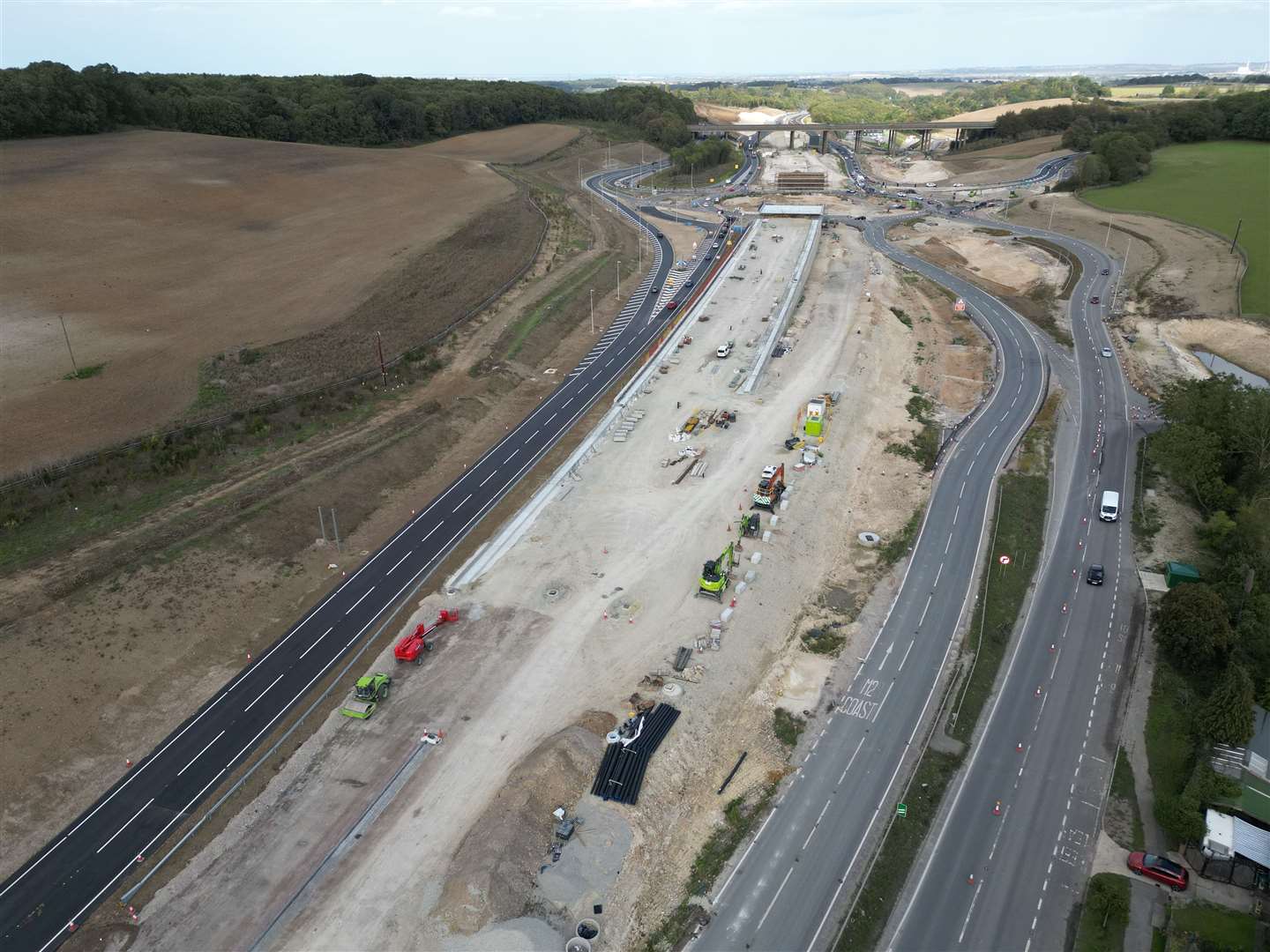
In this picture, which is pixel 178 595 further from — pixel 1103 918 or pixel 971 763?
pixel 1103 918

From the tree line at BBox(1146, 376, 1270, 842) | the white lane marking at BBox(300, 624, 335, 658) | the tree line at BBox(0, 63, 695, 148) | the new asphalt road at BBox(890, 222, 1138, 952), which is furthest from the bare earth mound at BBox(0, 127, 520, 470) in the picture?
the tree line at BBox(1146, 376, 1270, 842)

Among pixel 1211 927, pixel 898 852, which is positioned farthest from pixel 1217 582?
pixel 898 852

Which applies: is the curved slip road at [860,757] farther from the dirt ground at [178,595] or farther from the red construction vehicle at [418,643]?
the dirt ground at [178,595]

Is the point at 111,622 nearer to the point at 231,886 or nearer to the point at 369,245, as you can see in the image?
the point at 231,886

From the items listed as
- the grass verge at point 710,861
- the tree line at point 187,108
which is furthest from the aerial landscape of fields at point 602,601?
the tree line at point 187,108

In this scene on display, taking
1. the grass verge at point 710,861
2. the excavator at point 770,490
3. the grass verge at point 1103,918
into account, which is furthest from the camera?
the excavator at point 770,490

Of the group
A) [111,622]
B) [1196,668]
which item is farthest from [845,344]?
[111,622]

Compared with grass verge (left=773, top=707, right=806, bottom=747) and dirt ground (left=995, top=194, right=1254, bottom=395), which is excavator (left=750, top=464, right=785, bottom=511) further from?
dirt ground (left=995, top=194, right=1254, bottom=395)
